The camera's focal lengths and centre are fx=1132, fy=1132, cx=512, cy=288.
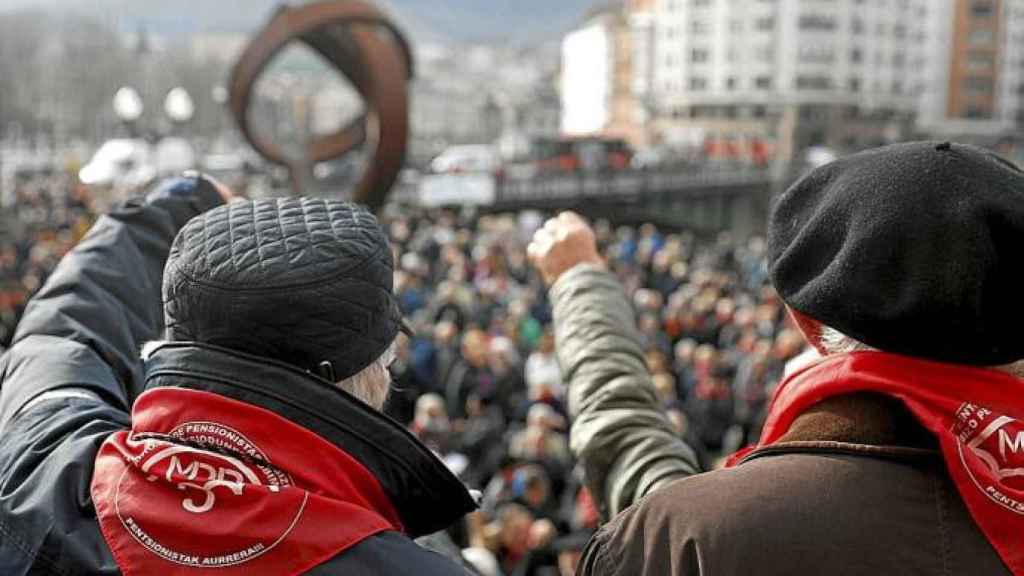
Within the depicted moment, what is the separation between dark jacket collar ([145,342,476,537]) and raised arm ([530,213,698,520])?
21.9 inches

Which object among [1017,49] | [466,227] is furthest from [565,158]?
[1017,49]

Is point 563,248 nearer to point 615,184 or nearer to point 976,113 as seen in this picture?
point 615,184

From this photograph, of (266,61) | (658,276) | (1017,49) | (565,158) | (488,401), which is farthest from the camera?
(1017,49)

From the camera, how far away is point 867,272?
1.53 meters

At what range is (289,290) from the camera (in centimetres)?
165

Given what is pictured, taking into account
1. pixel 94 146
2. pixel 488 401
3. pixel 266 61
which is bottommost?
pixel 94 146

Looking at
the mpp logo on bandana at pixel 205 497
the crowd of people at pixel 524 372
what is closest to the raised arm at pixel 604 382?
the crowd of people at pixel 524 372

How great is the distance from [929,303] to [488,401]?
770 centimetres

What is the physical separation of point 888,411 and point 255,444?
89 centimetres

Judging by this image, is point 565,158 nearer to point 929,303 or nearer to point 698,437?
point 698,437

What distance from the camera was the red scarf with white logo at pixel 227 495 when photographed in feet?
5.09

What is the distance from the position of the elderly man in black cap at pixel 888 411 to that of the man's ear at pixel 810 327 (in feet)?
0.09

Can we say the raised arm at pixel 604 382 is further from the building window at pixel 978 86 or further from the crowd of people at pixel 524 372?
the building window at pixel 978 86

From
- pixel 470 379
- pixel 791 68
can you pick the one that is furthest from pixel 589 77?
pixel 470 379
